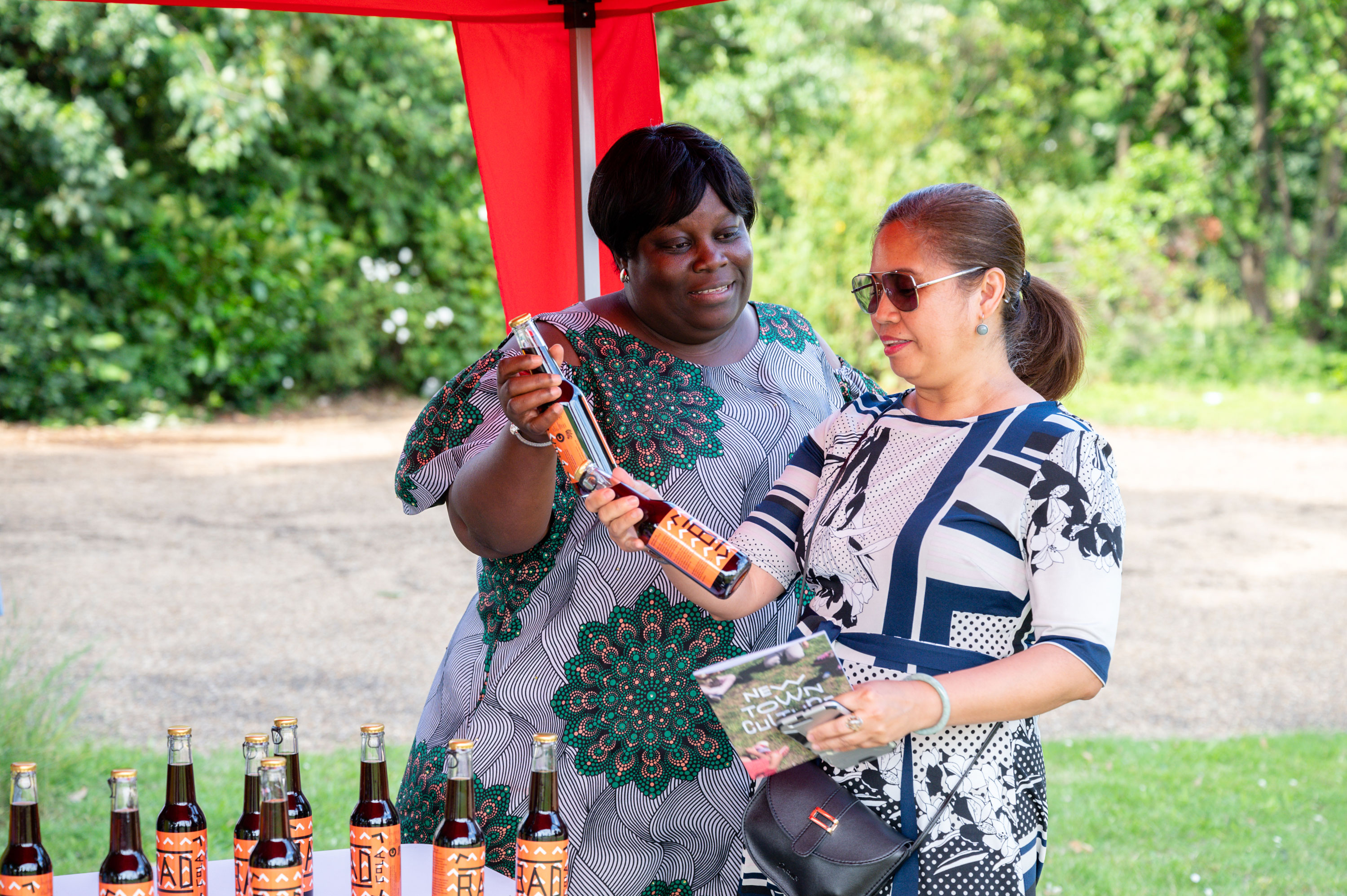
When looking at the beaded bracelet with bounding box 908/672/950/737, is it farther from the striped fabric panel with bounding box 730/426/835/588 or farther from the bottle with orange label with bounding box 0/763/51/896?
the bottle with orange label with bounding box 0/763/51/896

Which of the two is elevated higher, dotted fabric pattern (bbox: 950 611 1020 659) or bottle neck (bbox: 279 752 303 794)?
dotted fabric pattern (bbox: 950 611 1020 659)

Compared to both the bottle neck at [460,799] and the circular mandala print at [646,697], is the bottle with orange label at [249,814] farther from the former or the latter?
the circular mandala print at [646,697]

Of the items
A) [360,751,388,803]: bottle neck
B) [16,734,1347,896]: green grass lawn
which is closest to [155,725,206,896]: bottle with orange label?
[360,751,388,803]: bottle neck

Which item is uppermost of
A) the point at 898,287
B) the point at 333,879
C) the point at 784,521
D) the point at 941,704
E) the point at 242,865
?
the point at 898,287

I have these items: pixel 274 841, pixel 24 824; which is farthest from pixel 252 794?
pixel 24 824

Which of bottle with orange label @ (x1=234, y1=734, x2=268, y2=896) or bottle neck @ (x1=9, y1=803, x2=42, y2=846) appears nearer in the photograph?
bottle neck @ (x1=9, y1=803, x2=42, y2=846)

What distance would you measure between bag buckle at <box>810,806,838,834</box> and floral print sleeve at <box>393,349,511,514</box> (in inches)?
34.7

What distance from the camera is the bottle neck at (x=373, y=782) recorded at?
5.46ft

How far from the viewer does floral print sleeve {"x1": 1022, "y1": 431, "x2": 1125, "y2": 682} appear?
5.44 feet

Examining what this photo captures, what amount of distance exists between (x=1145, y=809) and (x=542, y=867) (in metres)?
3.75

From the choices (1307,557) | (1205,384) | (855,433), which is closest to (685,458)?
(855,433)

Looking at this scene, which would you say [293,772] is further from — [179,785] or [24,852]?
[24,852]

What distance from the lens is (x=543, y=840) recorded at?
1.60 m

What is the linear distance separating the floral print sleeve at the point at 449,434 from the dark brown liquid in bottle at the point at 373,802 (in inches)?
25.9
